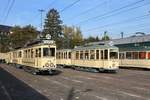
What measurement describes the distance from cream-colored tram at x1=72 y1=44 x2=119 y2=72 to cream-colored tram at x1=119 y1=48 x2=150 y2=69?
7648 millimetres

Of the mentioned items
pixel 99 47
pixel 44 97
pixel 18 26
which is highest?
pixel 18 26

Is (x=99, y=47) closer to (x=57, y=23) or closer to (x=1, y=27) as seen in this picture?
(x=57, y=23)

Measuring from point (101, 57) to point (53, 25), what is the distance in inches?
3415

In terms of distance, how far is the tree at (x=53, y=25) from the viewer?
124125 millimetres

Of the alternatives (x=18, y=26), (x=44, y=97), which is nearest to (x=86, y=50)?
(x=44, y=97)

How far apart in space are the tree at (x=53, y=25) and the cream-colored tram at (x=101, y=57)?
269 feet

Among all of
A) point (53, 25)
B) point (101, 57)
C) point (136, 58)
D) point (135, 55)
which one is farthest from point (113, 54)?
point (53, 25)

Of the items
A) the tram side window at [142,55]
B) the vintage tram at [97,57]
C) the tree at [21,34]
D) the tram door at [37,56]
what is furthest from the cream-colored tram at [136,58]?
the tree at [21,34]

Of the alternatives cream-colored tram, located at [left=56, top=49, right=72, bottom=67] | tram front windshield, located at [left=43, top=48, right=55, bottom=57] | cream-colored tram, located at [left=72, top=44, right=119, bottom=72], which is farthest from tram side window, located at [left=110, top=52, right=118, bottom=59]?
cream-colored tram, located at [left=56, top=49, right=72, bottom=67]

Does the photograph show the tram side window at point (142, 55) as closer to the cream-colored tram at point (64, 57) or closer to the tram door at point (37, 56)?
the cream-colored tram at point (64, 57)

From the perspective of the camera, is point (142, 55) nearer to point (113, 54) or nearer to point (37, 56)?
point (113, 54)

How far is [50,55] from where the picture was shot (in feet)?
111

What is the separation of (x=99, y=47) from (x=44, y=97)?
876 inches

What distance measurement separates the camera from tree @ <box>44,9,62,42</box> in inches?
4887
